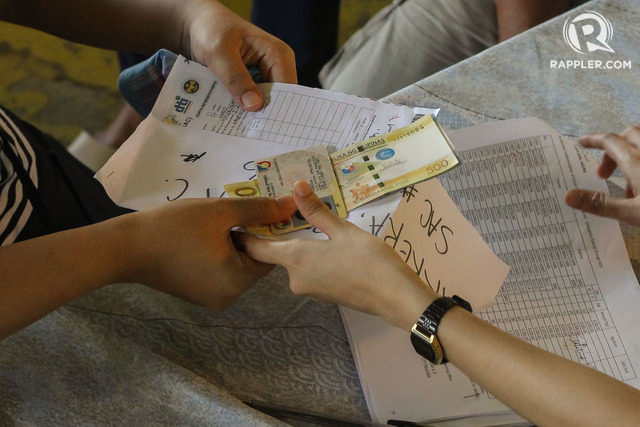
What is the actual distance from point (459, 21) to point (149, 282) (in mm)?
754

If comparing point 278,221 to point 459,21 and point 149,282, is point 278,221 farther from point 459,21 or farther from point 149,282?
point 459,21

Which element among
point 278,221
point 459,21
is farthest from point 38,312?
point 459,21

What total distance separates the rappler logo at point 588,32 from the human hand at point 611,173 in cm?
18

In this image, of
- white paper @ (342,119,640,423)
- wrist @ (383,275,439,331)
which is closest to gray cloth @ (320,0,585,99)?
white paper @ (342,119,640,423)

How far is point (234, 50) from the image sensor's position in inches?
26.4

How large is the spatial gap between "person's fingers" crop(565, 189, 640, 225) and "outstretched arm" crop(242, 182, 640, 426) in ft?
0.76

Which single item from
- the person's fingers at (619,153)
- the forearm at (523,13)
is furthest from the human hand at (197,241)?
the forearm at (523,13)

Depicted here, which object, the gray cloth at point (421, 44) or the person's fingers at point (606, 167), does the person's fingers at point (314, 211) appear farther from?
the gray cloth at point (421, 44)

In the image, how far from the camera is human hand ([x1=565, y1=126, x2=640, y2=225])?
2.14 ft

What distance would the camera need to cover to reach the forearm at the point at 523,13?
3.40 feet

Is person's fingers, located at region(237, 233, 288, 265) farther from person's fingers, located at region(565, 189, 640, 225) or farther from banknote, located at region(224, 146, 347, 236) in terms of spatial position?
person's fingers, located at region(565, 189, 640, 225)

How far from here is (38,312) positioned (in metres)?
0.52

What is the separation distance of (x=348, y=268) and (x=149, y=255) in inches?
7.3

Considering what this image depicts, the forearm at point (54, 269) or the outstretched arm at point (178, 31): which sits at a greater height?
the outstretched arm at point (178, 31)
